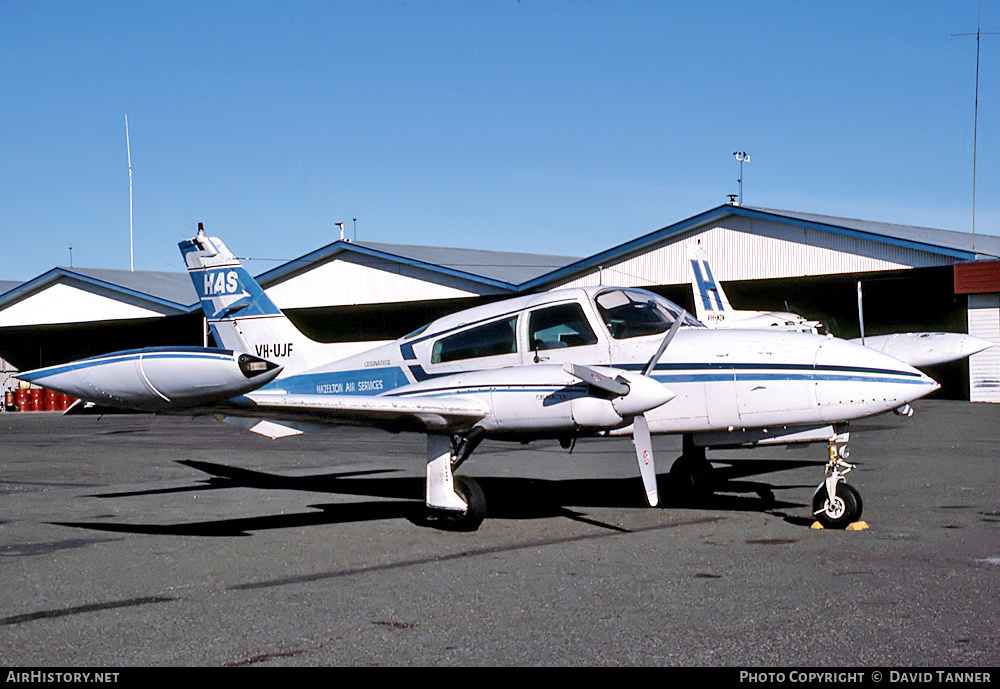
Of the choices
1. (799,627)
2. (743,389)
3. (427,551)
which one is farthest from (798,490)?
(799,627)

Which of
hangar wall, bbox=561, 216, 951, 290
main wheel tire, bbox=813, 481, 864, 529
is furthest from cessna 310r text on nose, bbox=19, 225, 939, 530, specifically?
hangar wall, bbox=561, 216, 951, 290

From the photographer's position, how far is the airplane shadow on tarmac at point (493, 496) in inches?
399

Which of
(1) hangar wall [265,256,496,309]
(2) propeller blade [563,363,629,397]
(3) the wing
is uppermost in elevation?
Answer: (1) hangar wall [265,256,496,309]

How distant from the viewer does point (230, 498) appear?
483 inches

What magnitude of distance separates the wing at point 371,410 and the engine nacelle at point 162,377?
0.74 metres

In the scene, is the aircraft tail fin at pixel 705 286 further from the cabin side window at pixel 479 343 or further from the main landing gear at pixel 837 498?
the main landing gear at pixel 837 498

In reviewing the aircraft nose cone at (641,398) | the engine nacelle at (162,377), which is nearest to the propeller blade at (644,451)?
the aircraft nose cone at (641,398)

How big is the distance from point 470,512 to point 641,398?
208cm

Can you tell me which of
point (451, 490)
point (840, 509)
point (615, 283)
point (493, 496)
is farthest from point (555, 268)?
point (840, 509)

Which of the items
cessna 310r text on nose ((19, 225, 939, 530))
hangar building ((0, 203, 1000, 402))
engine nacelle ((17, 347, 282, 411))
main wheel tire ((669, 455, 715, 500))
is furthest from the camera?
hangar building ((0, 203, 1000, 402))

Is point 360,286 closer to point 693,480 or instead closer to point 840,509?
point 693,480

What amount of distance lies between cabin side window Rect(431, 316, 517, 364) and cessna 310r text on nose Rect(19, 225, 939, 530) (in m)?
0.01

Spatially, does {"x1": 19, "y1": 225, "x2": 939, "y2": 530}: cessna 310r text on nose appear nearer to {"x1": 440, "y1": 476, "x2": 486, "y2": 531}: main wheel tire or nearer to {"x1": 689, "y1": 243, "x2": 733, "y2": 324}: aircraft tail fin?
{"x1": 440, "y1": 476, "x2": 486, "y2": 531}: main wheel tire

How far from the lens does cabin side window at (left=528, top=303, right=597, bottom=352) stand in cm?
1015
